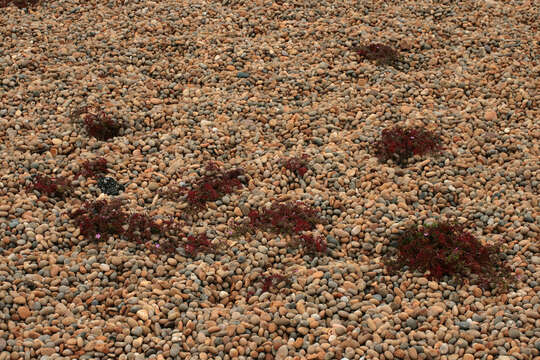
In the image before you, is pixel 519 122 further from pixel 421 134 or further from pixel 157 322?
pixel 157 322

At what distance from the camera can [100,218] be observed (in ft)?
33.9

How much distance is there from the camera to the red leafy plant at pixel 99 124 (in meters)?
12.5

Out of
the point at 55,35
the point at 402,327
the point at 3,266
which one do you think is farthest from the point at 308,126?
the point at 55,35

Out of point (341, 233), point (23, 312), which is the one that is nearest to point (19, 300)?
point (23, 312)

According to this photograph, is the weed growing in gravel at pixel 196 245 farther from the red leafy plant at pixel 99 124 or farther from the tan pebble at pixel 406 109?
the tan pebble at pixel 406 109

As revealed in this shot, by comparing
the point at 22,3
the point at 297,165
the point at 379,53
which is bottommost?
the point at 297,165

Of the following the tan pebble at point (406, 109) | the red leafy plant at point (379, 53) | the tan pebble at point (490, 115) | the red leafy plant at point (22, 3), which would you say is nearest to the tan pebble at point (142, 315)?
the tan pebble at point (406, 109)

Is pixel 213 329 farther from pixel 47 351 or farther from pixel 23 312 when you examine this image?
pixel 23 312

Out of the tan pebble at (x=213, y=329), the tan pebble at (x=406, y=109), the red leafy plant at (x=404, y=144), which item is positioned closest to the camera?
the tan pebble at (x=213, y=329)

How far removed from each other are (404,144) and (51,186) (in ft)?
22.7

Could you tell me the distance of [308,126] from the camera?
12.8 m

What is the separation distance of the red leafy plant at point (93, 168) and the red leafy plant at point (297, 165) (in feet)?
11.6

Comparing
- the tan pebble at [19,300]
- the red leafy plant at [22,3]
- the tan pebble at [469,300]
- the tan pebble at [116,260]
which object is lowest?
the tan pebble at [469,300]

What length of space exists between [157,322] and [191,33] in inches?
370
